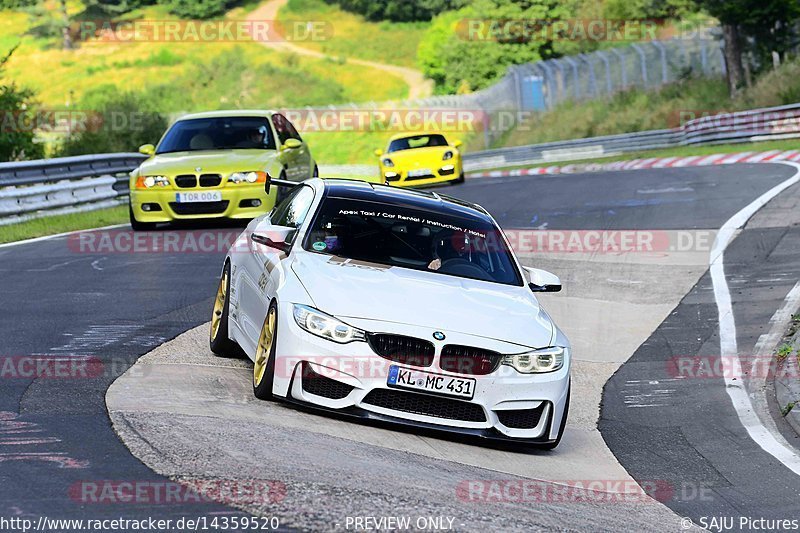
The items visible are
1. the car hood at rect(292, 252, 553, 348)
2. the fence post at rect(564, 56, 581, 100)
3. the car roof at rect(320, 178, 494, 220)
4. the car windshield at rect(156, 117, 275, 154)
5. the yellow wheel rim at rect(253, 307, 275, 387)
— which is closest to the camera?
the car hood at rect(292, 252, 553, 348)

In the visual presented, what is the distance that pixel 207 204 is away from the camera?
58.0 ft

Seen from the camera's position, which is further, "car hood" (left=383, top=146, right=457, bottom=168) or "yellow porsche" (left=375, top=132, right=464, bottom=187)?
"car hood" (left=383, top=146, right=457, bottom=168)

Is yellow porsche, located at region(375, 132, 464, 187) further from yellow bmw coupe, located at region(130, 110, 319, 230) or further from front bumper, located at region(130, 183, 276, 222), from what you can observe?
front bumper, located at region(130, 183, 276, 222)

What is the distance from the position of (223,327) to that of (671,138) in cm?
3285

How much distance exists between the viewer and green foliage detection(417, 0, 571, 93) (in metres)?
88.1

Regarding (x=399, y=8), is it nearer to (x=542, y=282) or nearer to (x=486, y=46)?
(x=486, y=46)

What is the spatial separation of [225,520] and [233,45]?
115 metres

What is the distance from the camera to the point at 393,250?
8.70 metres

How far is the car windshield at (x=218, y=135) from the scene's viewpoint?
61.4 feet

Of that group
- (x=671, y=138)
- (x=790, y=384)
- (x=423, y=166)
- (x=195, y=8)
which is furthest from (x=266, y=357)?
(x=195, y=8)

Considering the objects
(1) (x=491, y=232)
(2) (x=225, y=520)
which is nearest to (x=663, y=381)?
(1) (x=491, y=232)

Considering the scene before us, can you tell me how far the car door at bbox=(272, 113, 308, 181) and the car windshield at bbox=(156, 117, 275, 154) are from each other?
193 millimetres

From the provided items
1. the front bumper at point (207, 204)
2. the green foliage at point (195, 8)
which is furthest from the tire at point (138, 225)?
the green foliage at point (195, 8)

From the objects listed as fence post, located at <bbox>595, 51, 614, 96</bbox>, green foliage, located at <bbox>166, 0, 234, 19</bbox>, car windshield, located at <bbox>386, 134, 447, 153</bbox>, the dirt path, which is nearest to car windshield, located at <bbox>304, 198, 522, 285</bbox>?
car windshield, located at <bbox>386, 134, 447, 153</bbox>
